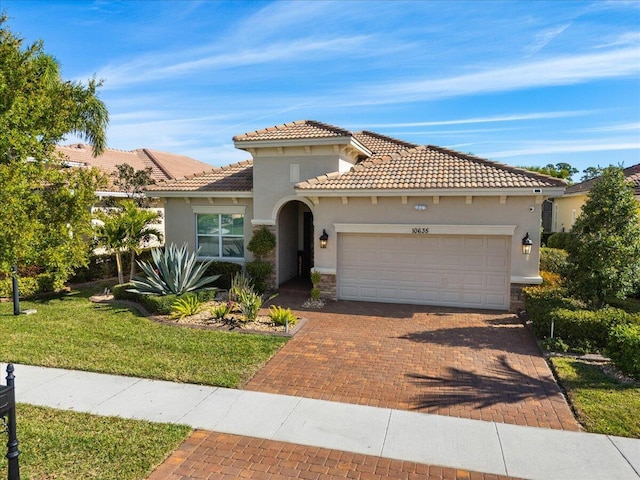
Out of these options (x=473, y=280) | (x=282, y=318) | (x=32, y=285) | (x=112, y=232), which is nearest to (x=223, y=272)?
(x=112, y=232)

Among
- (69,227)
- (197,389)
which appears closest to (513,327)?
(197,389)

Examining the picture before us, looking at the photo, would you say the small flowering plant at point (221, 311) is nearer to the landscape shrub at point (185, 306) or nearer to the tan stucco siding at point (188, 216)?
the landscape shrub at point (185, 306)

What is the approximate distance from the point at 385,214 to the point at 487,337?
16.0ft

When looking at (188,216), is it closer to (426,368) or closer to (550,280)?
(426,368)

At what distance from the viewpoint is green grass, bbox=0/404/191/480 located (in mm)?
5113

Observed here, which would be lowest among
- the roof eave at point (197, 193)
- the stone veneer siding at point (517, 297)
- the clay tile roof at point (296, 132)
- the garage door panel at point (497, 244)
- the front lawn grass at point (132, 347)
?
the front lawn grass at point (132, 347)

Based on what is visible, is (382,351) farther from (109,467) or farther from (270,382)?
(109,467)

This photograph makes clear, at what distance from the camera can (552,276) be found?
46.3ft

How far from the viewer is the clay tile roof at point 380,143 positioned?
60.0 feet

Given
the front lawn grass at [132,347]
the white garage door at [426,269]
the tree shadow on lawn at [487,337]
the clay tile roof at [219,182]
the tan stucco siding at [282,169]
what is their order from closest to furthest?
the front lawn grass at [132,347], the tree shadow on lawn at [487,337], the white garage door at [426,269], the tan stucco siding at [282,169], the clay tile roof at [219,182]

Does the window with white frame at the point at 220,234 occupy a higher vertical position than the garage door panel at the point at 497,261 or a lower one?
higher

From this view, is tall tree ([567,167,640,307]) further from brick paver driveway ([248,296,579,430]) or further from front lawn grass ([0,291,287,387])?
front lawn grass ([0,291,287,387])

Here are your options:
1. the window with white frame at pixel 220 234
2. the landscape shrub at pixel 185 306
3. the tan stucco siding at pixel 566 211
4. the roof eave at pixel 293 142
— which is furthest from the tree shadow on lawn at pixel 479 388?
the tan stucco siding at pixel 566 211

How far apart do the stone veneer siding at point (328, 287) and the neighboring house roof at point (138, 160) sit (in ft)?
44.5
